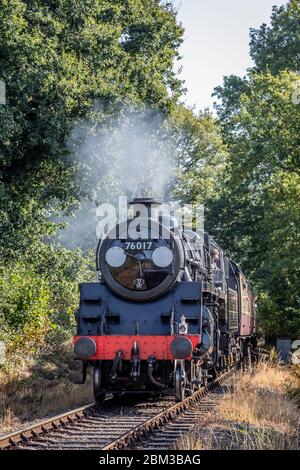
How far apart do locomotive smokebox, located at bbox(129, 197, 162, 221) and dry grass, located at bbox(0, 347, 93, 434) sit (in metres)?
3.68

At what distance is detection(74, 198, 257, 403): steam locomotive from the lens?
1175 centimetres

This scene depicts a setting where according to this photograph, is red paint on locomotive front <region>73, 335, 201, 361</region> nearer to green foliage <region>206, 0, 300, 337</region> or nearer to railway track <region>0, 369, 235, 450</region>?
railway track <region>0, 369, 235, 450</region>

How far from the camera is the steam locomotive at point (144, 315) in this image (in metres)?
11.8

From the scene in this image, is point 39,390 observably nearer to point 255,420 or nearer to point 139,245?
point 139,245

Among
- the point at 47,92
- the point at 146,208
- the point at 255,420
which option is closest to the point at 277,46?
the point at 47,92

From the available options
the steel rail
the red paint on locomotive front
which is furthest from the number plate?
the steel rail

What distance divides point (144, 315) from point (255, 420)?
3.18 metres

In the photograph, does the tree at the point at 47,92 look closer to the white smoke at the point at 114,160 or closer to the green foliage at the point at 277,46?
the white smoke at the point at 114,160

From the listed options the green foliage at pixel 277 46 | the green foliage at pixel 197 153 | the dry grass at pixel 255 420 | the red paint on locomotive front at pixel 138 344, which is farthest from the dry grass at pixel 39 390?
the green foliage at pixel 197 153

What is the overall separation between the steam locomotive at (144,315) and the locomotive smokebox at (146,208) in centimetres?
2

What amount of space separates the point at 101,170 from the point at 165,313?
8.12 m

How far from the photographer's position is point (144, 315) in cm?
1237

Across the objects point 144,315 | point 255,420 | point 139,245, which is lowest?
point 255,420
